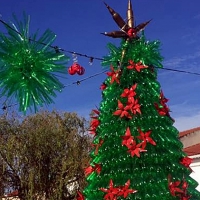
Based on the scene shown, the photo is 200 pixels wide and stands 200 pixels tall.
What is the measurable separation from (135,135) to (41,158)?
36.0 feet

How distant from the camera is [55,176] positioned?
52.6 ft

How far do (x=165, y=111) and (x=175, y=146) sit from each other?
1.41 ft

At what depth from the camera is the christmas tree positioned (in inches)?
202

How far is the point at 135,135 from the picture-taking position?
5.28 m

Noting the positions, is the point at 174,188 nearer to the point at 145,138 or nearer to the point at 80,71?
the point at 145,138

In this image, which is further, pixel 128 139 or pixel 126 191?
pixel 128 139

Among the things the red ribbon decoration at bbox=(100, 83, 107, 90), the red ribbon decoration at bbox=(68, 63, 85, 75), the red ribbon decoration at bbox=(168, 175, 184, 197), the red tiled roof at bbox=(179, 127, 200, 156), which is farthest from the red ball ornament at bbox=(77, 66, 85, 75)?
the red tiled roof at bbox=(179, 127, 200, 156)

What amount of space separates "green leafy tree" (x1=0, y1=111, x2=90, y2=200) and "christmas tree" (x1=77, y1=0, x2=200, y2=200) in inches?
399

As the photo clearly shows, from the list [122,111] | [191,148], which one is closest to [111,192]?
[122,111]

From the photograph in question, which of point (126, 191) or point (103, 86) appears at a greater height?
point (103, 86)

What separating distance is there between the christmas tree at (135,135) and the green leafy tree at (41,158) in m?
10.1

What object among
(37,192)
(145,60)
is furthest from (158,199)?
(37,192)

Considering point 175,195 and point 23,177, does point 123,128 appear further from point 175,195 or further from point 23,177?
point 23,177

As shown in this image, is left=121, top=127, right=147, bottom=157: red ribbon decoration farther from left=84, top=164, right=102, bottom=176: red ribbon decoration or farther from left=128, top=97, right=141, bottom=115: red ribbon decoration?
left=84, top=164, right=102, bottom=176: red ribbon decoration
